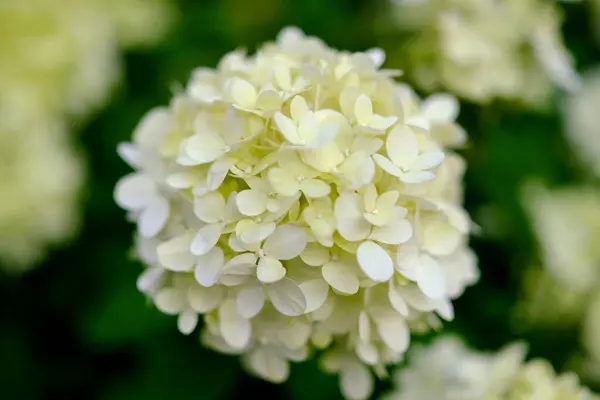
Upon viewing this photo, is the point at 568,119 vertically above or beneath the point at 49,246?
above

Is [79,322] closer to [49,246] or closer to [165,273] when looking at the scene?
[49,246]

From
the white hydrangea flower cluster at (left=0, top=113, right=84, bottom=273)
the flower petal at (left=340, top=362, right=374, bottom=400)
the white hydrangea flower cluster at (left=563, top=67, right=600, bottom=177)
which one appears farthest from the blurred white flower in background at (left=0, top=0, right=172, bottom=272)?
the white hydrangea flower cluster at (left=563, top=67, right=600, bottom=177)

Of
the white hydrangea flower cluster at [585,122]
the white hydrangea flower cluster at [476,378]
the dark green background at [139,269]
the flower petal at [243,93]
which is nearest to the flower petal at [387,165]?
the flower petal at [243,93]

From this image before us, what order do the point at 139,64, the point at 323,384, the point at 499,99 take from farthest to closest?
the point at 139,64 < the point at 499,99 < the point at 323,384

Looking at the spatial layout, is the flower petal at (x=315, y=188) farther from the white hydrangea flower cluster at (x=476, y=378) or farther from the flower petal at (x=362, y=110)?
the white hydrangea flower cluster at (x=476, y=378)

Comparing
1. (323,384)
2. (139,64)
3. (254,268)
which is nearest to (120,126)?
(139,64)

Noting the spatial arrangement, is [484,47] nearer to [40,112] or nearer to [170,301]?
[170,301]

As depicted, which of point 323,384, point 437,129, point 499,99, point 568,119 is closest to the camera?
point 437,129
